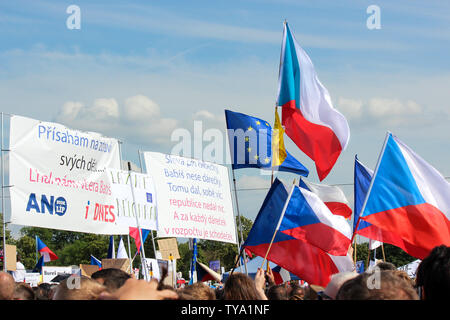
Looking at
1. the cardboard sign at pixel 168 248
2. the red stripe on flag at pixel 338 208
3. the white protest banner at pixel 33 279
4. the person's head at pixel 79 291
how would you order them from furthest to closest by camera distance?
1. the white protest banner at pixel 33 279
2. the red stripe on flag at pixel 338 208
3. the cardboard sign at pixel 168 248
4. the person's head at pixel 79 291

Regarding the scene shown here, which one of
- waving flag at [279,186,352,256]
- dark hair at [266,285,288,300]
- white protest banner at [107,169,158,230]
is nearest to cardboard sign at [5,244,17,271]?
white protest banner at [107,169,158,230]

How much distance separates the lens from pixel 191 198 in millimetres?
14141

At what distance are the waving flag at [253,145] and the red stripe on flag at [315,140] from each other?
615 mm

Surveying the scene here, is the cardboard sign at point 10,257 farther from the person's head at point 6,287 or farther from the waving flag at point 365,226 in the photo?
the person's head at point 6,287

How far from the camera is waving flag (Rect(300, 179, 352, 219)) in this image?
44.1 feet

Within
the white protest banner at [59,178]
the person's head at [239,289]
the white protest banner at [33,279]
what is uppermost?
the white protest banner at [59,178]

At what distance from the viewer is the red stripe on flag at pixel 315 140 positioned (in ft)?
37.4

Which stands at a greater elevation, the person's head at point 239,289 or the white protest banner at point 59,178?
the white protest banner at point 59,178

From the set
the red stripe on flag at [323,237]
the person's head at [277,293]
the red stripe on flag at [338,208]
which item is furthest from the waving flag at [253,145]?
the person's head at [277,293]

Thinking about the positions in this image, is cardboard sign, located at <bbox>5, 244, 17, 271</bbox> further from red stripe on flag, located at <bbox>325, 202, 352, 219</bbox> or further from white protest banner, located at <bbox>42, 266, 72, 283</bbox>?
white protest banner, located at <bbox>42, 266, 72, 283</bbox>

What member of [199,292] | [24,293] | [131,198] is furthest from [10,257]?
[199,292]

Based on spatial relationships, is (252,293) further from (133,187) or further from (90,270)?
(133,187)

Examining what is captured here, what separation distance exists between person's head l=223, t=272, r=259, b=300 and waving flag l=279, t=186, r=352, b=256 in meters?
5.06

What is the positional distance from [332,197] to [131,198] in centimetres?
479
